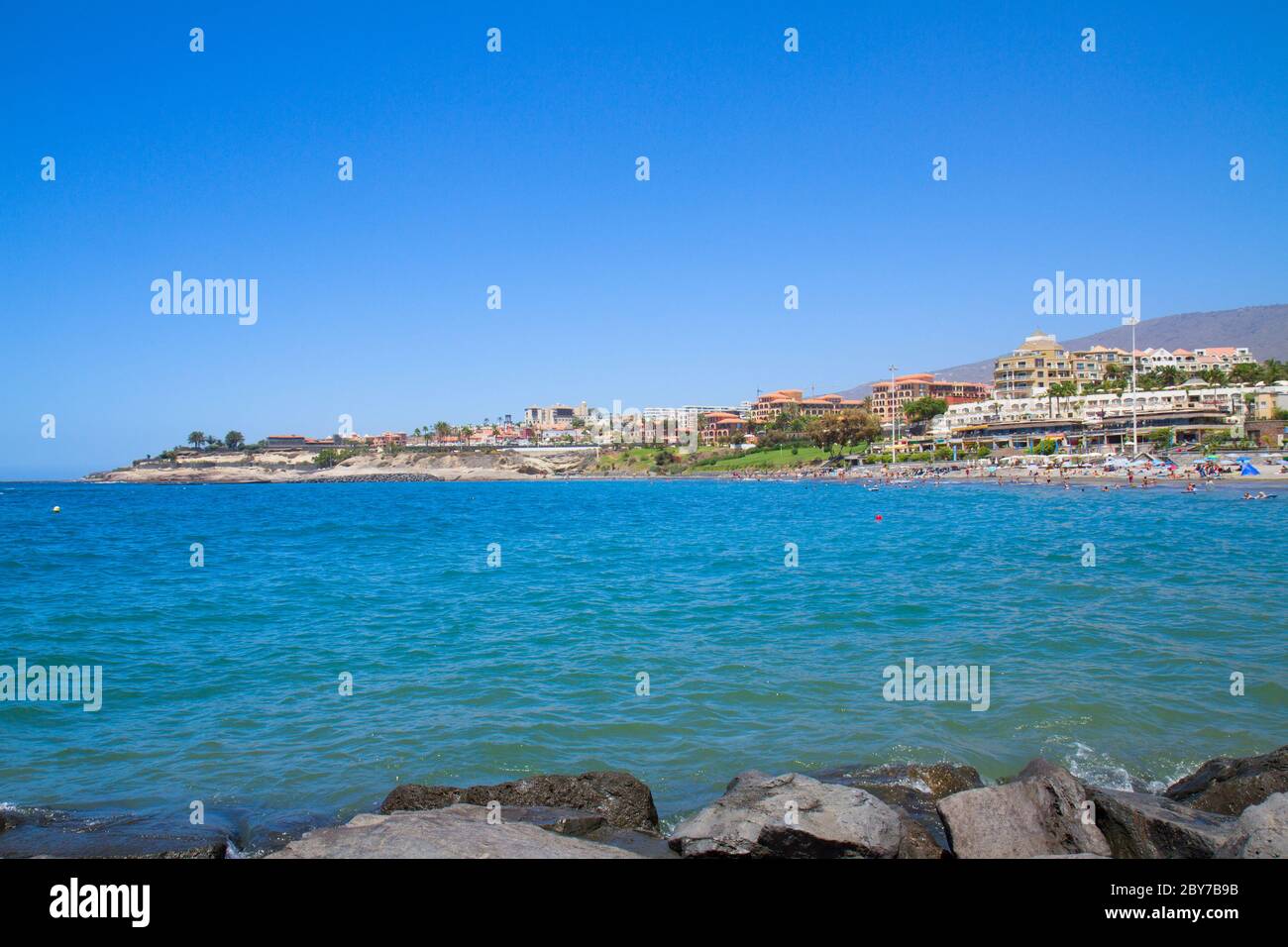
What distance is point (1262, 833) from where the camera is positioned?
6043 millimetres

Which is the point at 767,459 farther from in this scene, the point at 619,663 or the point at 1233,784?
the point at 1233,784

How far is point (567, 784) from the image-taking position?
899 centimetres

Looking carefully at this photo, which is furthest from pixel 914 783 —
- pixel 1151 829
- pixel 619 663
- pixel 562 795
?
→ pixel 619 663

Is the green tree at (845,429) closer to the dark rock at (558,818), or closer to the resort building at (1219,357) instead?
the resort building at (1219,357)

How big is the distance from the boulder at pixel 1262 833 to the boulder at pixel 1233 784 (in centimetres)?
212

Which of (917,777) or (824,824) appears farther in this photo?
(917,777)

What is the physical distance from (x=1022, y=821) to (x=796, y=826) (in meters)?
2.05

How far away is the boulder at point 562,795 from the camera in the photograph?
28.2 feet

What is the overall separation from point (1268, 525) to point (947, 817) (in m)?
42.2

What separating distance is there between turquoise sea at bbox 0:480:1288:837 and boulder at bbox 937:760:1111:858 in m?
3.40

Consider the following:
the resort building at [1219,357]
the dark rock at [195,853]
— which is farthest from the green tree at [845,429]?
the dark rock at [195,853]

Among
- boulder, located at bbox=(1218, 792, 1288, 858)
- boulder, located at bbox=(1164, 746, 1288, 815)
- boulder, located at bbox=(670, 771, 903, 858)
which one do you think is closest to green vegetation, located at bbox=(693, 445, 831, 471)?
boulder, located at bbox=(1164, 746, 1288, 815)

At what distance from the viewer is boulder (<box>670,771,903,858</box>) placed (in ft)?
22.4
